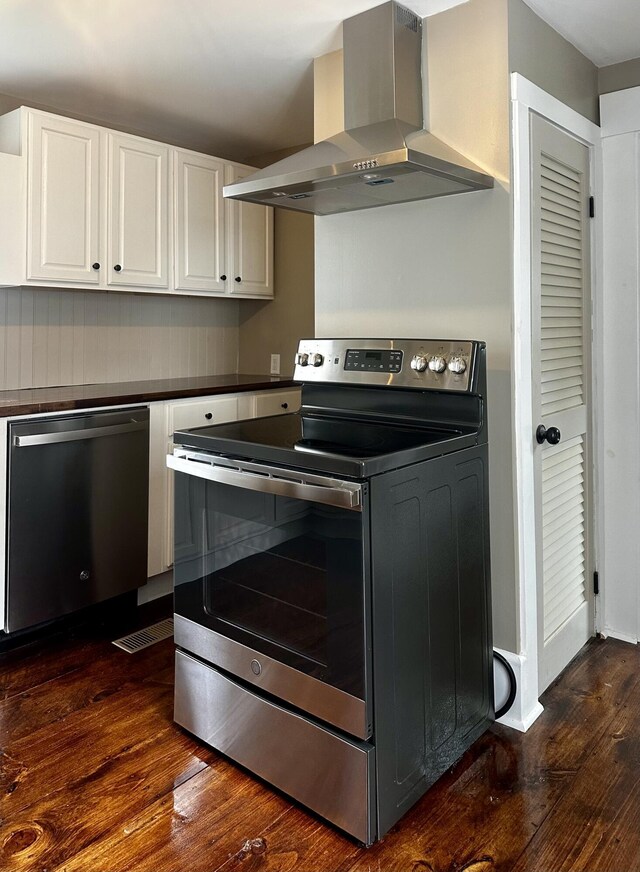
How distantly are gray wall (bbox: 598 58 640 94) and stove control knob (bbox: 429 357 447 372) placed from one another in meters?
1.35

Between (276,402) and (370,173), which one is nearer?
(370,173)

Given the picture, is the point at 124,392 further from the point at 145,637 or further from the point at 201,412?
the point at 145,637

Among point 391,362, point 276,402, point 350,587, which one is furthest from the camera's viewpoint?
point 276,402

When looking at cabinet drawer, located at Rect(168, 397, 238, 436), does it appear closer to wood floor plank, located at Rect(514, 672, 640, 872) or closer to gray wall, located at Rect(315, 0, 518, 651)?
gray wall, located at Rect(315, 0, 518, 651)

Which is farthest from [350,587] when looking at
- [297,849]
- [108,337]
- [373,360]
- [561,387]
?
[108,337]

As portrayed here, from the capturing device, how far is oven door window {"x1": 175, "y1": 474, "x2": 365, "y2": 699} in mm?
1491

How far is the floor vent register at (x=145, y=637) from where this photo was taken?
252cm

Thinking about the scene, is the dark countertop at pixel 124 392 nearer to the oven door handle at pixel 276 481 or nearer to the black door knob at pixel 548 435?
the oven door handle at pixel 276 481

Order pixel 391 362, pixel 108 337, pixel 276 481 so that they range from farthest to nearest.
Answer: pixel 108 337 < pixel 391 362 < pixel 276 481

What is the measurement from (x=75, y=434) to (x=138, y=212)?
45.8 inches

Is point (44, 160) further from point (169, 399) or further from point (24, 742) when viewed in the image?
point (24, 742)

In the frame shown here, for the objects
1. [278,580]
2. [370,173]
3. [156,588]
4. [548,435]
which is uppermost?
[370,173]

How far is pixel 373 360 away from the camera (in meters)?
2.05

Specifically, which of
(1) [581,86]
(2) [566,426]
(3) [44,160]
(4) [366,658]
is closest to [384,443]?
(4) [366,658]
